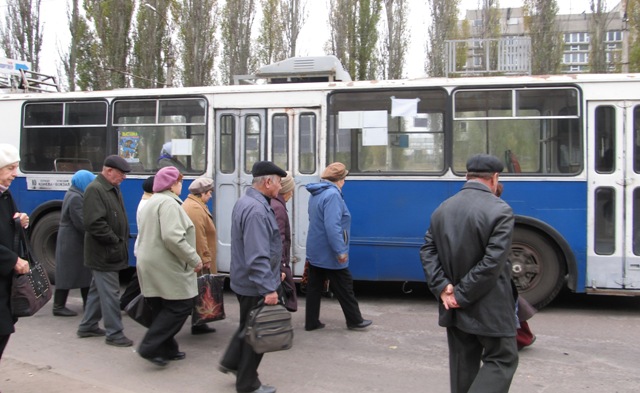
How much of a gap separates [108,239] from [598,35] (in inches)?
797

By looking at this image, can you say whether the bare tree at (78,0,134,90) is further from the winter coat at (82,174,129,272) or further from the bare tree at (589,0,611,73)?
the winter coat at (82,174,129,272)

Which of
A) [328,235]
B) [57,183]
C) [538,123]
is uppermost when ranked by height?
[538,123]

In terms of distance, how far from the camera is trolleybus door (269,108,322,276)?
7574mm

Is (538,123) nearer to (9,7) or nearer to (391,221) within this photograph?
(391,221)

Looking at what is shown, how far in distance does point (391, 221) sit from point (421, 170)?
743 mm

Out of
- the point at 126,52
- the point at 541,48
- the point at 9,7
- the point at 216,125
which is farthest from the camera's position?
the point at 9,7

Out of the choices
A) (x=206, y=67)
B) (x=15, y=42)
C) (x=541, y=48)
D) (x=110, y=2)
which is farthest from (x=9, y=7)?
(x=541, y=48)

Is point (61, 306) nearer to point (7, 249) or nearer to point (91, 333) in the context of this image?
point (91, 333)

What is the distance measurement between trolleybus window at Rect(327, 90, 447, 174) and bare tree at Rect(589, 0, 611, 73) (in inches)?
602

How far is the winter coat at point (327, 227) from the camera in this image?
5.86 metres

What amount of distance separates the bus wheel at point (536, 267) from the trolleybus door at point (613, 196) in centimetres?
37

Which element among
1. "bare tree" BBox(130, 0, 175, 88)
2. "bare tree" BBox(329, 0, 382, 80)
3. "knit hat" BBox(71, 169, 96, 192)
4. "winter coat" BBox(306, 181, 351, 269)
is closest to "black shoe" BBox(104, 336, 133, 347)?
"knit hat" BBox(71, 169, 96, 192)

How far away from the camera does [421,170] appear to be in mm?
7203

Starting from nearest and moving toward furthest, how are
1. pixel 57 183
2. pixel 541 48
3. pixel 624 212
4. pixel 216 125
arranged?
1. pixel 624 212
2. pixel 216 125
3. pixel 57 183
4. pixel 541 48
